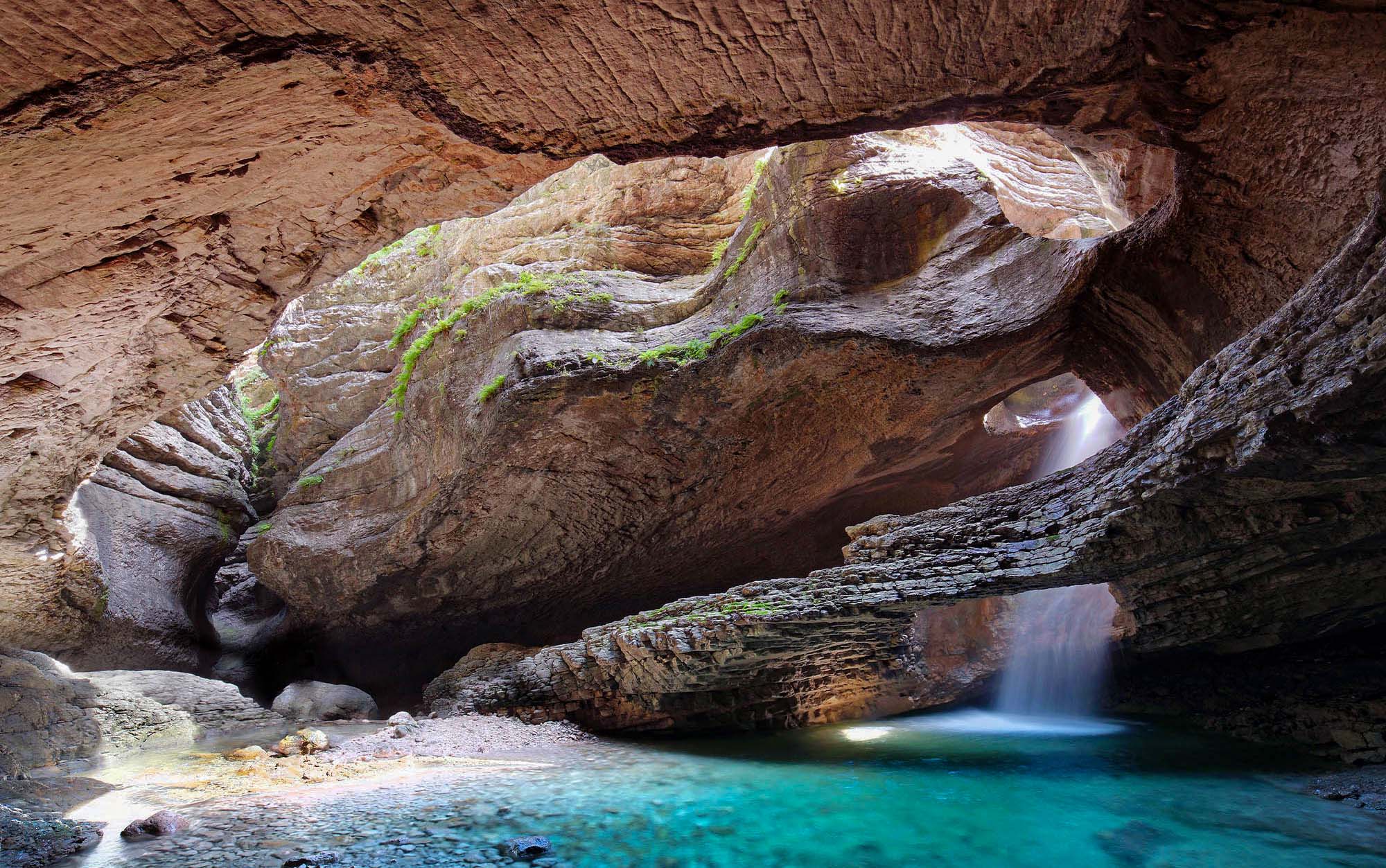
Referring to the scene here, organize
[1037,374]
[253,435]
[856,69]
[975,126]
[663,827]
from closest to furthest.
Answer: [856,69], [663,827], [1037,374], [975,126], [253,435]

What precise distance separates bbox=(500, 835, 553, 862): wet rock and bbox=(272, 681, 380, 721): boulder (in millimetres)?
8836

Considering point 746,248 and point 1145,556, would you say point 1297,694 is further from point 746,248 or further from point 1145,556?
point 746,248

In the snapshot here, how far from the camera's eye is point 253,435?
54.3ft

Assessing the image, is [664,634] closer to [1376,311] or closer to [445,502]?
[445,502]

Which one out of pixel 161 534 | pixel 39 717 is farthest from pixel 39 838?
pixel 161 534

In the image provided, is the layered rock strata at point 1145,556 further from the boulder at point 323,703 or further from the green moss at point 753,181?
the green moss at point 753,181

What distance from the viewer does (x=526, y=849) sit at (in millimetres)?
4621

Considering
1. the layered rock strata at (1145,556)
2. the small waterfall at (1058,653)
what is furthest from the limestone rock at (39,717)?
the small waterfall at (1058,653)

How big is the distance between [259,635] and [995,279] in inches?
635

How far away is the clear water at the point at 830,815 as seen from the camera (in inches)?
186

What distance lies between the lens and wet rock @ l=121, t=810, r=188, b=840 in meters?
4.99

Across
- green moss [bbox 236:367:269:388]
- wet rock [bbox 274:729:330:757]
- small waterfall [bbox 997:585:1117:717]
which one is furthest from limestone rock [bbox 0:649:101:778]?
small waterfall [bbox 997:585:1117:717]

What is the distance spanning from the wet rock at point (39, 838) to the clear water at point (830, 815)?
1.10 ft

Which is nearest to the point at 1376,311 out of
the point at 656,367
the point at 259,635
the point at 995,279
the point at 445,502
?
the point at 995,279
